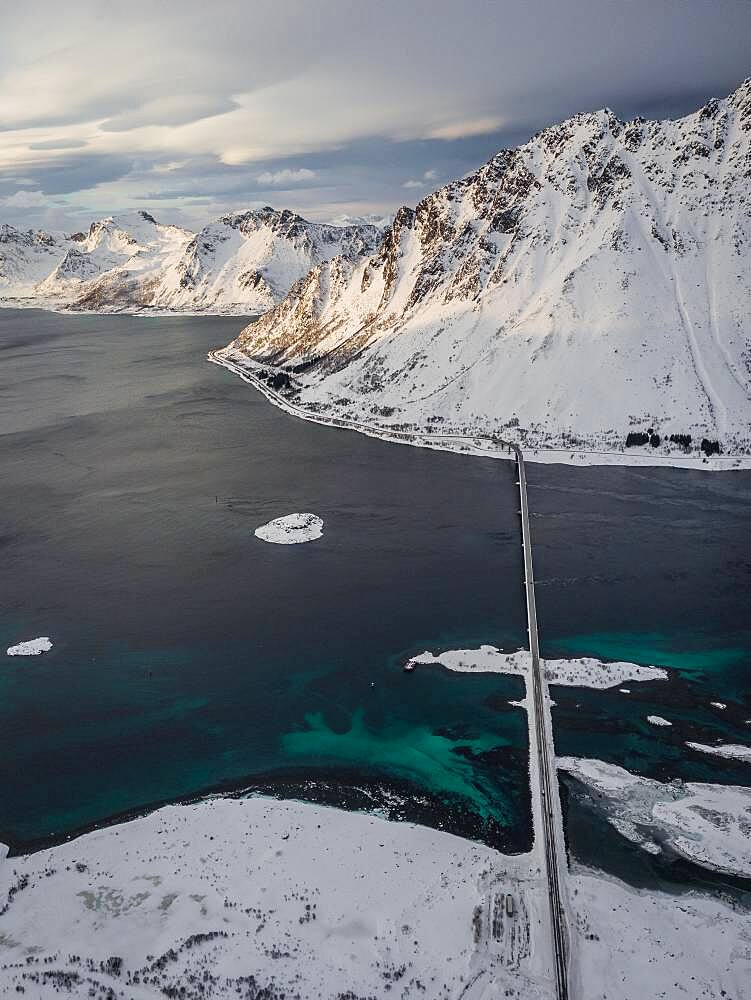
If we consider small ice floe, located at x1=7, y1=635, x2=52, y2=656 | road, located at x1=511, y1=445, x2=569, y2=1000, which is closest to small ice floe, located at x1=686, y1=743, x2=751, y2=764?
road, located at x1=511, y1=445, x2=569, y2=1000

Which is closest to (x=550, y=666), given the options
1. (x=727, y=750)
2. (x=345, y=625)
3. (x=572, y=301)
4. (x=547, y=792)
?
(x=727, y=750)

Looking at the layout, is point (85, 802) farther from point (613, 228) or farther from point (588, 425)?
point (613, 228)

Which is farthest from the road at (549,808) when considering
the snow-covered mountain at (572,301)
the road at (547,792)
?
the snow-covered mountain at (572,301)

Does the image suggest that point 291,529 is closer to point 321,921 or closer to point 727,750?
point 727,750

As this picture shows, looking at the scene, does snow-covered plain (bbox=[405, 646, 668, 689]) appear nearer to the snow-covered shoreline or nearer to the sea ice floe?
the sea ice floe

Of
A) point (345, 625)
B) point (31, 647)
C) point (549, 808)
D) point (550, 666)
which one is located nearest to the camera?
point (549, 808)
